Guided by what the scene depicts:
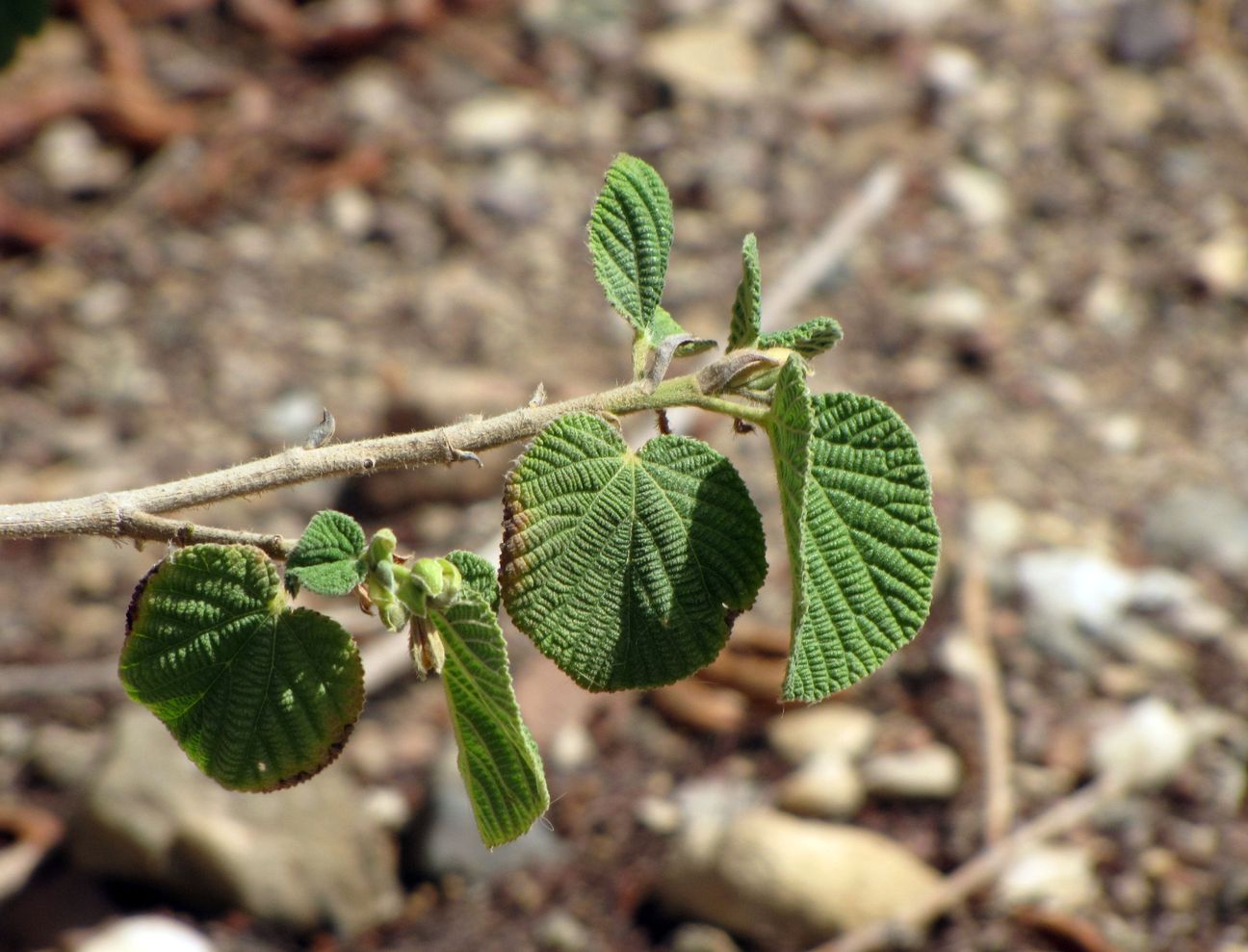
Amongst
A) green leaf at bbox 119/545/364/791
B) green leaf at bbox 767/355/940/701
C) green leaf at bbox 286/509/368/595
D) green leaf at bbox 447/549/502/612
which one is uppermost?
green leaf at bbox 767/355/940/701

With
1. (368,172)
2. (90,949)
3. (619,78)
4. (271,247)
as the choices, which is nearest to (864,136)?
(619,78)

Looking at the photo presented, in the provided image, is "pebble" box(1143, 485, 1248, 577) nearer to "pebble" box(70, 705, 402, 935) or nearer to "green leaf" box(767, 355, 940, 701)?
"pebble" box(70, 705, 402, 935)

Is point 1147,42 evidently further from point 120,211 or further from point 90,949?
point 90,949

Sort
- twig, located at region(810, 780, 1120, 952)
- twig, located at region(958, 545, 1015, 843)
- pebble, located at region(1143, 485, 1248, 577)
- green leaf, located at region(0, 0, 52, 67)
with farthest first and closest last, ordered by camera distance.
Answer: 1. pebble, located at region(1143, 485, 1248, 577)
2. twig, located at region(958, 545, 1015, 843)
3. twig, located at region(810, 780, 1120, 952)
4. green leaf, located at region(0, 0, 52, 67)

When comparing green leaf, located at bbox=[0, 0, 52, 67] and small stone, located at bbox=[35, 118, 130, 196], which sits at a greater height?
green leaf, located at bbox=[0, 0, 52, 67]

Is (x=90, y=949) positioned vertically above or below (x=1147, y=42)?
below

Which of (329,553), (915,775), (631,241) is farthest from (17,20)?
(915,775)

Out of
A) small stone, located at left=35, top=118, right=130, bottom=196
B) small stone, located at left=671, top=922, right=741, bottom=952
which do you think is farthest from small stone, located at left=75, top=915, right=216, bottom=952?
small stone, located at left=35, top=118, right=130, bottom=196
